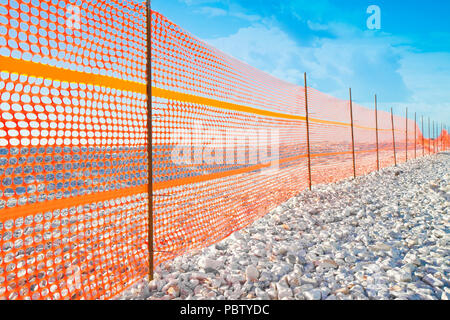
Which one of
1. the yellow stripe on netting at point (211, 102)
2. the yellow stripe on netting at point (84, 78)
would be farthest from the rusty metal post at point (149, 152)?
the yellow stripe on netting at point (211, 102)

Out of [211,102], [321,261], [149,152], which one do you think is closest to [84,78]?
[149,152]

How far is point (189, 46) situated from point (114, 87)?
1711mm

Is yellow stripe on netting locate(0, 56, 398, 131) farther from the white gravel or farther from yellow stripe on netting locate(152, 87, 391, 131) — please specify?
the white gravel

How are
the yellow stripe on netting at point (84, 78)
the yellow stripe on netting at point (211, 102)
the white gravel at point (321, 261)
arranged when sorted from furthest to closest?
1. the yellow stripe on netting at point (211, 102)
2. the white gravel at point (321, 261)
3. the yellow stripe on netting at point (84, 78)

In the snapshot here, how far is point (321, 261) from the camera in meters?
3.15

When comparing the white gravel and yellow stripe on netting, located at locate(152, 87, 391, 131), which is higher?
yellow stripe on netting, located at locate(152, 87, 391, 131)

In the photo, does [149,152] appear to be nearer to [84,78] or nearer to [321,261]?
[84,78]

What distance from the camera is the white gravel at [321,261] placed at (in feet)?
8.37

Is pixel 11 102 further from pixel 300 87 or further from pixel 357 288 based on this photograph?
pixel 300 87

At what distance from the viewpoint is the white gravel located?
100 inches

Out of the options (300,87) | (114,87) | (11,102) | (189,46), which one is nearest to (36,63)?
(11,102)

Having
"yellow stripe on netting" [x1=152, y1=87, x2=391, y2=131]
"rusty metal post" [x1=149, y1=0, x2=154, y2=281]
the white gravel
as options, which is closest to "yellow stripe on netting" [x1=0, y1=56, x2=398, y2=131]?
"yellow stripe on netting" [x1=152, y1=87, x2=391, y2=131]

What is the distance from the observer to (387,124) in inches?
748

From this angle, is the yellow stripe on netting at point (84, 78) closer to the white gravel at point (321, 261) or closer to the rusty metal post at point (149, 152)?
the rusty metal post at point (149, 152)
